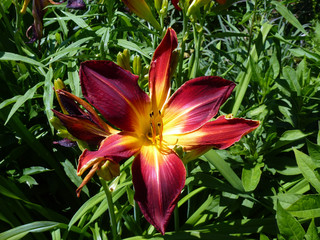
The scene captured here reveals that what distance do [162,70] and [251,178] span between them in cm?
51

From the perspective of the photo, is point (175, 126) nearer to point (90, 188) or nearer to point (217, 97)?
point (217, 97)

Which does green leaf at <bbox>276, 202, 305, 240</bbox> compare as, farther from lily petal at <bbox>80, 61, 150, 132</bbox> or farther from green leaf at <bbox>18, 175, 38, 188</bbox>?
green leaf at <bbox>18, 175, 38, 188</bbox>

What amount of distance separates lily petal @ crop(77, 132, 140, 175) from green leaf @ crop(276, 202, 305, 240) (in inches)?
16.5

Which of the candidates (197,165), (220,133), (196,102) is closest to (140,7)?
(196,102)

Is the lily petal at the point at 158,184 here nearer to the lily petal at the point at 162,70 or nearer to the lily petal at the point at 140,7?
the lily petal at the point at 162,70

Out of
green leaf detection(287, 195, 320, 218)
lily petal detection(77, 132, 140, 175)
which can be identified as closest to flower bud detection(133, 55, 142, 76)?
lily petal detection(77, 132, 140, 175)

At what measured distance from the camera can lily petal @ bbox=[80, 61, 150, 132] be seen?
0.96 m

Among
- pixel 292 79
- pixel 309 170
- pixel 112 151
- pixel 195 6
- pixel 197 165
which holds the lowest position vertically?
pixel 197 165

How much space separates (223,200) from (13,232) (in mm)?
726

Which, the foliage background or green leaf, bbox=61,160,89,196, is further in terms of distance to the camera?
green leaf, bbox=61,160,89,196

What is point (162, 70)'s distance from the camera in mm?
1048

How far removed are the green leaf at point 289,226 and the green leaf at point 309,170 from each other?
19cm

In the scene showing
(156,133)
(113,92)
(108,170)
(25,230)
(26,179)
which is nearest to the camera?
(108,170)

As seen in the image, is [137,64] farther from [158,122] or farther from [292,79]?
[292,79]
